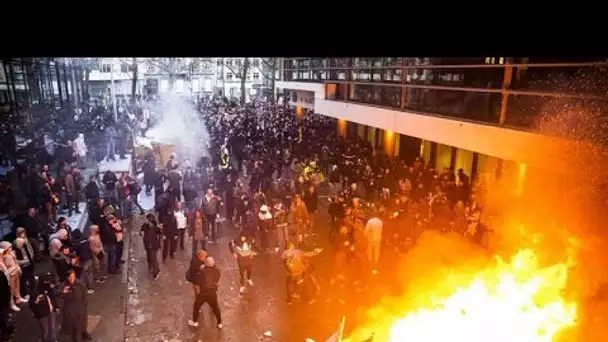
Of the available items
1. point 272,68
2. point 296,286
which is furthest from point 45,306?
point 272,68

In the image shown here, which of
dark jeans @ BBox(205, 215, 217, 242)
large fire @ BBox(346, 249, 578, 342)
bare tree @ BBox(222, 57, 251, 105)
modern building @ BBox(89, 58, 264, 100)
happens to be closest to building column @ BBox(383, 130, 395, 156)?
dark jeans @ BBox(205, 215, 217, 242)

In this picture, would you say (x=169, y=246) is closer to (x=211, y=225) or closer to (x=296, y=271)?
(x=211, y=225)

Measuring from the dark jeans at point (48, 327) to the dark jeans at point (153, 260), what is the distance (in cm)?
277

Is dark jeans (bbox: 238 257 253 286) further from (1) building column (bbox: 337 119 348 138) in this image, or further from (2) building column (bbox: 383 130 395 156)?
(1) building column (bbox: 337 119 348 138)

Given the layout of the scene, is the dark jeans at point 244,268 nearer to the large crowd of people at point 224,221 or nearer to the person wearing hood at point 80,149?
the large crowd of people at point 224,221

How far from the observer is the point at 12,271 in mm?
8117

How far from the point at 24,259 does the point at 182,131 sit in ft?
72.6

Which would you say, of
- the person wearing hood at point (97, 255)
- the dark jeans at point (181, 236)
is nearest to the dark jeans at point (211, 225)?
the dark jeans at point (181, 236)

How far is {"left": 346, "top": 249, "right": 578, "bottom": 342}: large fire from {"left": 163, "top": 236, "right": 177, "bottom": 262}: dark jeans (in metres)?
5.35
